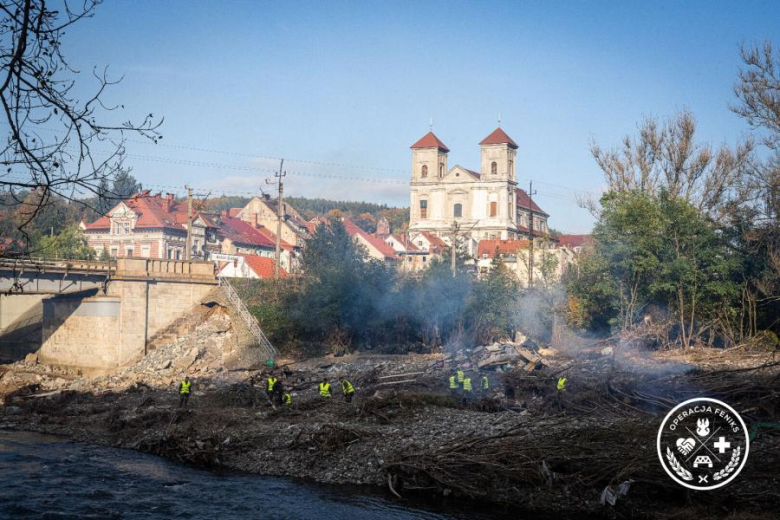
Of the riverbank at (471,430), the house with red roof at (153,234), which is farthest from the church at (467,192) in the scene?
the riverbank at (471,430)

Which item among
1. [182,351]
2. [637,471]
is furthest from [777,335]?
[182,351]

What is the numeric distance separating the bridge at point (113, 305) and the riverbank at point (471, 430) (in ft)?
26.1

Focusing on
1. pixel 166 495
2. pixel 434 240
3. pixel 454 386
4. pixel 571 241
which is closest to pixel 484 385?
pixel 454 386

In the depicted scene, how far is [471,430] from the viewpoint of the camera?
22.7 metres

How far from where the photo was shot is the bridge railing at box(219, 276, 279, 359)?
143ft

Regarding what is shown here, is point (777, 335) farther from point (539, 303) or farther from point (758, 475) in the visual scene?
point (758, 475)

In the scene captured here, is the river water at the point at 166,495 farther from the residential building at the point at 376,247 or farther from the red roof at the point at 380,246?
the red roof at the point at 380,246

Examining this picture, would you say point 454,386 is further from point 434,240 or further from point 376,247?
point 434,240

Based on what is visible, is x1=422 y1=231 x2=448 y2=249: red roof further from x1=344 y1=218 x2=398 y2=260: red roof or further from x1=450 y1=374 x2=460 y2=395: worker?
x1=450 y1=374 x2=460 y2=395: worker

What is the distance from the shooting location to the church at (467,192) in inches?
3782

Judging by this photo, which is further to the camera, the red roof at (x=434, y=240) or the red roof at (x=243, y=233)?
the red roof at (x=434, y=240)

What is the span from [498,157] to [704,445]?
80.2 m

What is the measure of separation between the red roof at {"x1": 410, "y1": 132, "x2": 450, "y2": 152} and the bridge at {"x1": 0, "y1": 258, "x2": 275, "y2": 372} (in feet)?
186

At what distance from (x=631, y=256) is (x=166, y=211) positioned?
5148 cm
